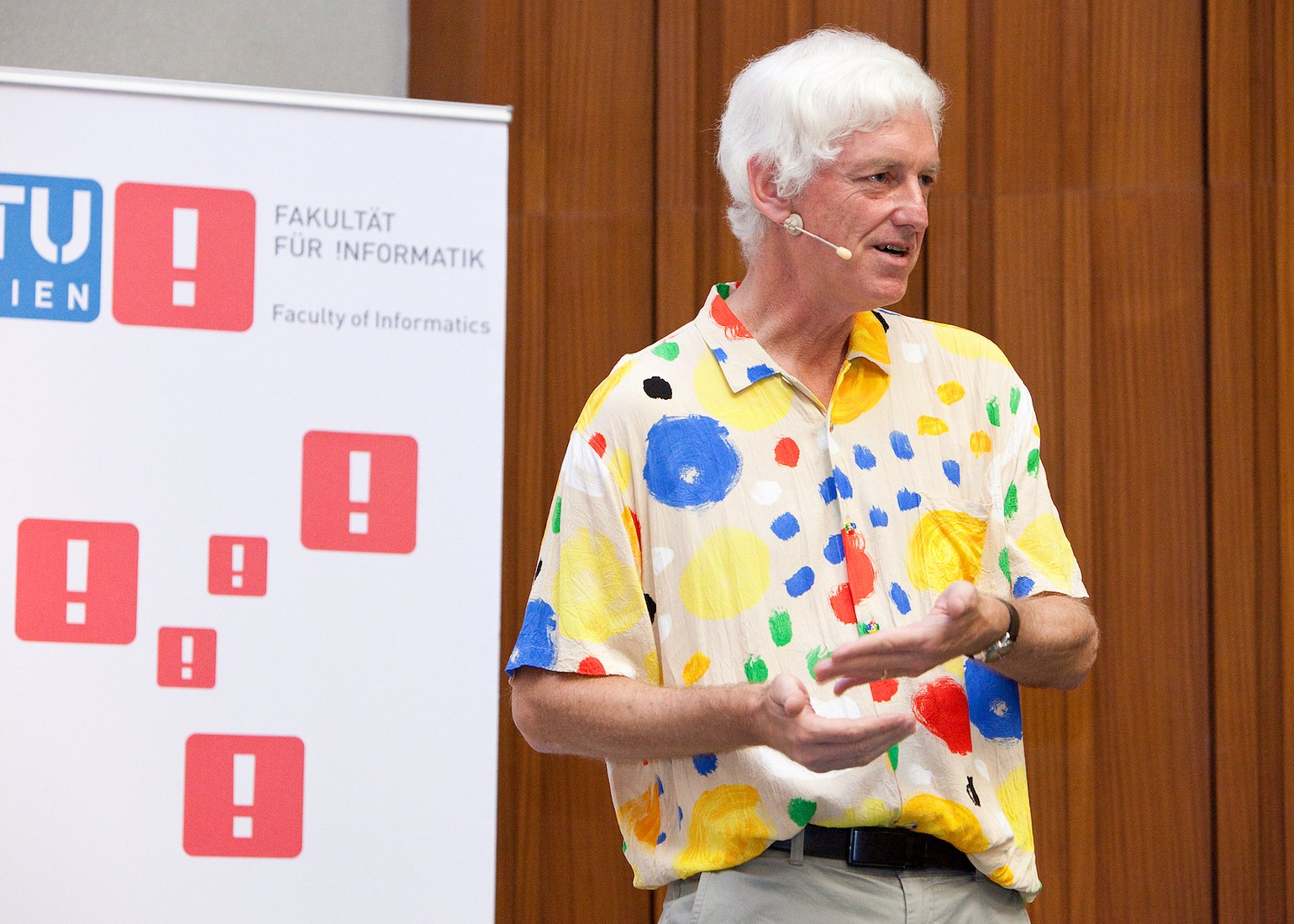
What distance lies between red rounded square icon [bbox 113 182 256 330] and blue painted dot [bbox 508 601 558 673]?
1.89 ft

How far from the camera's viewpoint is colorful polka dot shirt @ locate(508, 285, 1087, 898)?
174cm

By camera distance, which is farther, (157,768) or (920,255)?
(920,255)

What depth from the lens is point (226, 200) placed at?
6.66ft

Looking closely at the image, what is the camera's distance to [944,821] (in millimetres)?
1707

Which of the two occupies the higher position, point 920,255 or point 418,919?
point 920,255

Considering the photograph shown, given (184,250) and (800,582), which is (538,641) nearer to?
(800,582)

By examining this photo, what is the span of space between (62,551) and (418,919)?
68 centimetres

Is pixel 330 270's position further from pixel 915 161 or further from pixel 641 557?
pixel 915 161

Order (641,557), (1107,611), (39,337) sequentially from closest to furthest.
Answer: (641,557) < (39,337) < (1107,611)

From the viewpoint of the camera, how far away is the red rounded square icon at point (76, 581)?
195 centimetres

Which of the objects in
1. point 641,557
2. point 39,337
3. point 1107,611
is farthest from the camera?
point 1107,611

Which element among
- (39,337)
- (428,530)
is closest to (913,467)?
(428,530)

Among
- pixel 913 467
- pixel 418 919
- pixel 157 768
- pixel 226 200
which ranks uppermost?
pixel 226 200

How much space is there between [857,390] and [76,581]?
3.42 feet
